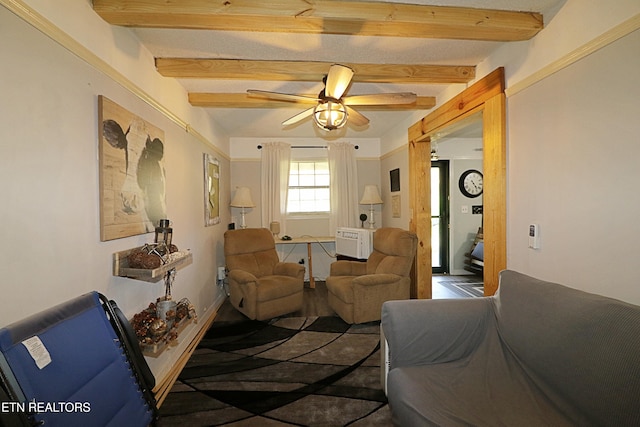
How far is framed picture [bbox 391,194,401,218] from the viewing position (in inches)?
167

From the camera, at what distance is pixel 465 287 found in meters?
4.55

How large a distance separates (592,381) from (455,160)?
4.73 m

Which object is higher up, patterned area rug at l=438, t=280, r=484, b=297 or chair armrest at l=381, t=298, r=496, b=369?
chair armrest at l=381, t=298, r=496, b=369

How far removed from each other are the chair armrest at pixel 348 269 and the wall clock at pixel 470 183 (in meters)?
2.83

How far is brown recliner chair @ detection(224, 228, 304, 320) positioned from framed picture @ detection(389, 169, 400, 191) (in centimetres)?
186

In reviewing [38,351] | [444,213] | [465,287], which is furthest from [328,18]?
[444,213]

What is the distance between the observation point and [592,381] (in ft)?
3.69

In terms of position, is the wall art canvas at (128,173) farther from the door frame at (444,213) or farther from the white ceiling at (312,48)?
the door frame at (444,213)

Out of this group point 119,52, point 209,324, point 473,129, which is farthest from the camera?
point 473,129

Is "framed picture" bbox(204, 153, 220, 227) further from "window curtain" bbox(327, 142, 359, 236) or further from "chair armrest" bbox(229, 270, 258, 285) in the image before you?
"window curtain" bbox(327, 142, 359, 236)

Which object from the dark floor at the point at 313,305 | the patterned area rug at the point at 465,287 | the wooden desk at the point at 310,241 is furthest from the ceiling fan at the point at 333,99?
the patterned area rug at the point at 465,287

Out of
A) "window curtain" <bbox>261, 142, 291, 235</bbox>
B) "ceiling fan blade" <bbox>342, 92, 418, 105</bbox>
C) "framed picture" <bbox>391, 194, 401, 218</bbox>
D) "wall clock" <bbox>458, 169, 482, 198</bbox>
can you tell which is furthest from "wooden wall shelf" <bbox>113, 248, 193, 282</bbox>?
"wall clock" <bbox>458, 169, 482, 198</bbox>

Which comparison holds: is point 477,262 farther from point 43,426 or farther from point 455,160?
point 43,426

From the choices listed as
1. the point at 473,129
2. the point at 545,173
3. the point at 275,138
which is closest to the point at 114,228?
the point at 545,173
